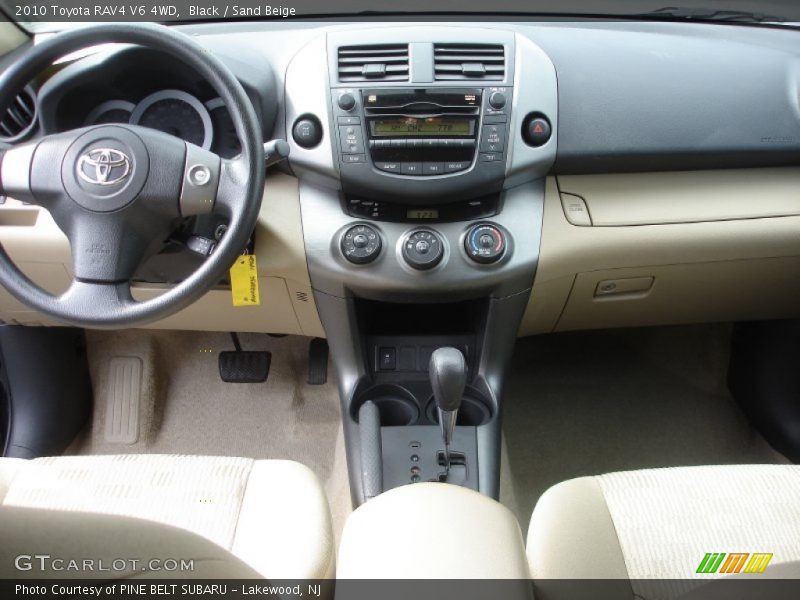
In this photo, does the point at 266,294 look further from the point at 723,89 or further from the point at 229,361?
the point at 723,89

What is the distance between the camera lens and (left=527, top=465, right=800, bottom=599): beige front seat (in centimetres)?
97

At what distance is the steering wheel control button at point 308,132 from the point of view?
1.26 metres

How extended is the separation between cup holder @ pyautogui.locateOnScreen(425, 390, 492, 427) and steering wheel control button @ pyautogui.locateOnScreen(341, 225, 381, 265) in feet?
1.20

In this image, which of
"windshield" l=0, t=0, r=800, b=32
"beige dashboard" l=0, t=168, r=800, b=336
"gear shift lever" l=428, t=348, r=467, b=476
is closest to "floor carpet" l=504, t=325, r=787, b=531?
"beige dashboard" l=0, t=168, r=800, b=336

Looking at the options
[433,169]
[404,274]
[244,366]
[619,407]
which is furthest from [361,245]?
[619,407]

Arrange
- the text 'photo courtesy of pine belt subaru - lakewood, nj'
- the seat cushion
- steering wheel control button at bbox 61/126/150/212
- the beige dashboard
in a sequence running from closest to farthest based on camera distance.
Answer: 1. the seat cushion
2. the text 'photo courtesy of pine belt subaru - lakewood, nj'
3. steering wheel control button at bbox 61/126/150/212
4. the beige dashboard

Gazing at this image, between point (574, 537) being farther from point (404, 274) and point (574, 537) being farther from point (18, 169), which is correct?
point (18, 169)

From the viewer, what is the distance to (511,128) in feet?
4.16

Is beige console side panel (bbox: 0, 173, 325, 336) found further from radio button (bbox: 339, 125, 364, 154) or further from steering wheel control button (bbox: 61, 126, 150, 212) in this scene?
steering wheel control button (bbox: 61, 126, 150, 212)

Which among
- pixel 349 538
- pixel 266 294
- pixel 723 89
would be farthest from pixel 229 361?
pixel 723 89

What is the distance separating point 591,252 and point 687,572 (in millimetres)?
637

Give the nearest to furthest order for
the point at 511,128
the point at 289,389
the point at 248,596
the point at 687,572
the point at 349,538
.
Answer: the point at 248,596 < the point at 349,538 < the point at 687,572 < the point at 511,128 < the point at 289,389

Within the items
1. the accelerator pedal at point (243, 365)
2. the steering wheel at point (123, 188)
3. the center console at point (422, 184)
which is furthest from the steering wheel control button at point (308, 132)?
the accelerator pedal at point (243, 365)

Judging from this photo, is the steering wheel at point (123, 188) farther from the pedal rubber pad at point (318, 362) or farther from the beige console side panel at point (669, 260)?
the pedal rubber pad at point (318, 362)
